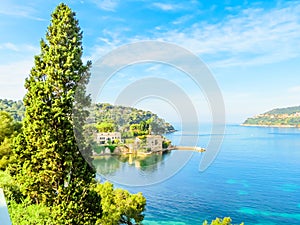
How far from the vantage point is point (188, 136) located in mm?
4371

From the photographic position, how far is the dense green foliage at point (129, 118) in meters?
4.21

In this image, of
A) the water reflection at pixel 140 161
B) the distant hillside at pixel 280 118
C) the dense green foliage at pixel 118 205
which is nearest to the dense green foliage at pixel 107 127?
the water reflection at pixel 140 161

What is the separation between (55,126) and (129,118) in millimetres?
2275

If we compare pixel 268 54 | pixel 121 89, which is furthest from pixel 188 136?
pixel 268 54

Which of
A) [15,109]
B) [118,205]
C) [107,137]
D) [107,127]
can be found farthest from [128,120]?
[15,109]

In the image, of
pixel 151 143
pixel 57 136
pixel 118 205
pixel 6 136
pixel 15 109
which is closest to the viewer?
pixel 151 143

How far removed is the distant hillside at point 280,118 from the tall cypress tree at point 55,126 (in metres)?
64.3

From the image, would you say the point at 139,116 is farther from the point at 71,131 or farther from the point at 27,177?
the point at 27,177

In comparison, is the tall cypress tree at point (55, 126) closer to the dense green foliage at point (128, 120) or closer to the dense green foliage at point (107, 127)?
the dense green foliage at point (107, 127)

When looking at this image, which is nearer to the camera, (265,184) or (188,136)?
(188,136)

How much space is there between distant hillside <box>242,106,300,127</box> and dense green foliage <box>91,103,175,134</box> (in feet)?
213

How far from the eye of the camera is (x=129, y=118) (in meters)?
4.33

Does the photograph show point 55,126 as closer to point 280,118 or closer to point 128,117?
point 128,117

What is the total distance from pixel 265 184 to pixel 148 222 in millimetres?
15411
